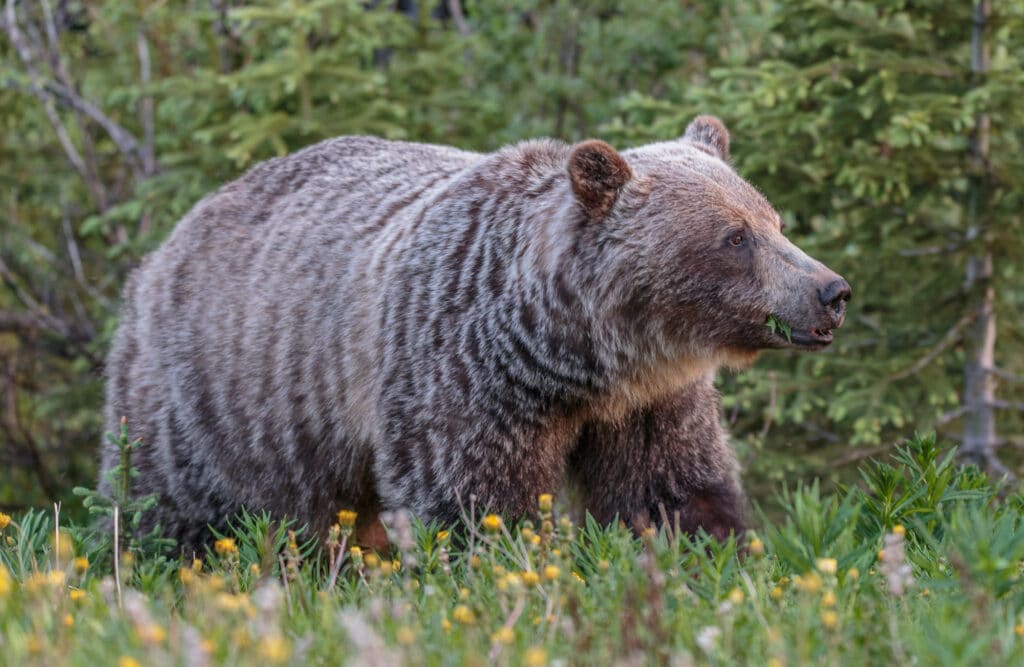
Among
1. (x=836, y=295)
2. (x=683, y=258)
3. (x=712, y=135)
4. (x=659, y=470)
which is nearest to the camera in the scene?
(x=836, y=295)

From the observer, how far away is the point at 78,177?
1066 cm

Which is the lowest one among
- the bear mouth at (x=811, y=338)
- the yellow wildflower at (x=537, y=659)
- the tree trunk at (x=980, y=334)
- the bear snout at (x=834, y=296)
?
the tree trunk at (x=980, y=334)

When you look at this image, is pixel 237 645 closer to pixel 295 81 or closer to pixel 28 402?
pixel 295 81

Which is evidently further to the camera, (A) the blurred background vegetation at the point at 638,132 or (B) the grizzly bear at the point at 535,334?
(A) the blurred background vegetation at the point at 638,132

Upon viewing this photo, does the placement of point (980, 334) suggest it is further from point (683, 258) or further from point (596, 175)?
point (596, 175)

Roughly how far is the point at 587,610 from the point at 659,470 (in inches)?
74.0

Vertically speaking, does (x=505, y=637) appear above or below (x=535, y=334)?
above

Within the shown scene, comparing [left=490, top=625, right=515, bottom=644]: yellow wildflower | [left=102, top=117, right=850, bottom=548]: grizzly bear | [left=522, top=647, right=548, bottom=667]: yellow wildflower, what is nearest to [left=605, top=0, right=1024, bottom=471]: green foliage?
[left=102, top=117, right=850, bottom=548]: grizzly bear

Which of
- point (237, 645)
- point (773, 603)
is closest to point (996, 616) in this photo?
point (773, 603)

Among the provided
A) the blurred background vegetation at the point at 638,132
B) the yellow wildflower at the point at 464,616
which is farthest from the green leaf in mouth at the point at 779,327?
the yellow wildflower at the point at 464,616

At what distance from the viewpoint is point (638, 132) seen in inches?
316

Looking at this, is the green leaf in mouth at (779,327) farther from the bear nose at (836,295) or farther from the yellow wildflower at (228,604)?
the yellow wildflower at (228,604)

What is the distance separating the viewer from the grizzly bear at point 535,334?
466 centimetres

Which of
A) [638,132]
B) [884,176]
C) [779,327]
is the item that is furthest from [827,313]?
[638,132]
